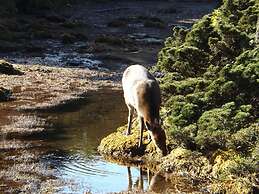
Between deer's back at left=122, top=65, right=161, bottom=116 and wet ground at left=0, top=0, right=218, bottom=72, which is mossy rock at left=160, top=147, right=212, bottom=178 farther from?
wet ground at left=0, top=0, right=218, bottom=72

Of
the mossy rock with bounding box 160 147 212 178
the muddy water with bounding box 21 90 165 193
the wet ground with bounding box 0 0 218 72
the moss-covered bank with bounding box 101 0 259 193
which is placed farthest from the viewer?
the wet ground with bounding box 0 0 218 72

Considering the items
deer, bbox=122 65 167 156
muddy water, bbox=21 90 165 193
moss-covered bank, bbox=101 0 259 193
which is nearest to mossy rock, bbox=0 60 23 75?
muddy water, bbox=21 90 165 193

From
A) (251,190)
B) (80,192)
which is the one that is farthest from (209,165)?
(80,192)

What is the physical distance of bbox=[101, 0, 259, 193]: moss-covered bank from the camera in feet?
42.2

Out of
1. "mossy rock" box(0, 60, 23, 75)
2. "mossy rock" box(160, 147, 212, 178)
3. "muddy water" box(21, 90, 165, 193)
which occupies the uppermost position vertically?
"mossy rock" box(160, 147, 212, 178)

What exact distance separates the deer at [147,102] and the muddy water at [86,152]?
3.05 feet

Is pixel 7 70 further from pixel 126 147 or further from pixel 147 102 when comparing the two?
pixel 147 102

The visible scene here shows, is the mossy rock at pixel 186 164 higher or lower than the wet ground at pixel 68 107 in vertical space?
higher

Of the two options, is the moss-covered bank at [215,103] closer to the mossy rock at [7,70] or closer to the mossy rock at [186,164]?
the mossy rock at [186,164]

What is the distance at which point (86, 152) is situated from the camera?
50.8ft

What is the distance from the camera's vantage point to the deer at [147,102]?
1347 centimetres

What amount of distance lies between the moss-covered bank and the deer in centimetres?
52

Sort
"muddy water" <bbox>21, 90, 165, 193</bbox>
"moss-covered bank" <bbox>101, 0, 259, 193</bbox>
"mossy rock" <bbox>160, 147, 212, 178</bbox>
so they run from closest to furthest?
"moss-covered bank" <bbox>101, 0, 259, 193</bbox>
"muddy water" <bbox>21, 90, 165, 193</bbox>
"mossy rock" <bbox>160, 147, 212, 178</bbox>

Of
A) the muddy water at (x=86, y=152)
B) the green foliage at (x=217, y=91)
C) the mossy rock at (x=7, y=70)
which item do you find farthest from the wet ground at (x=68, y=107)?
the green foliage at (x=217, y=91)
